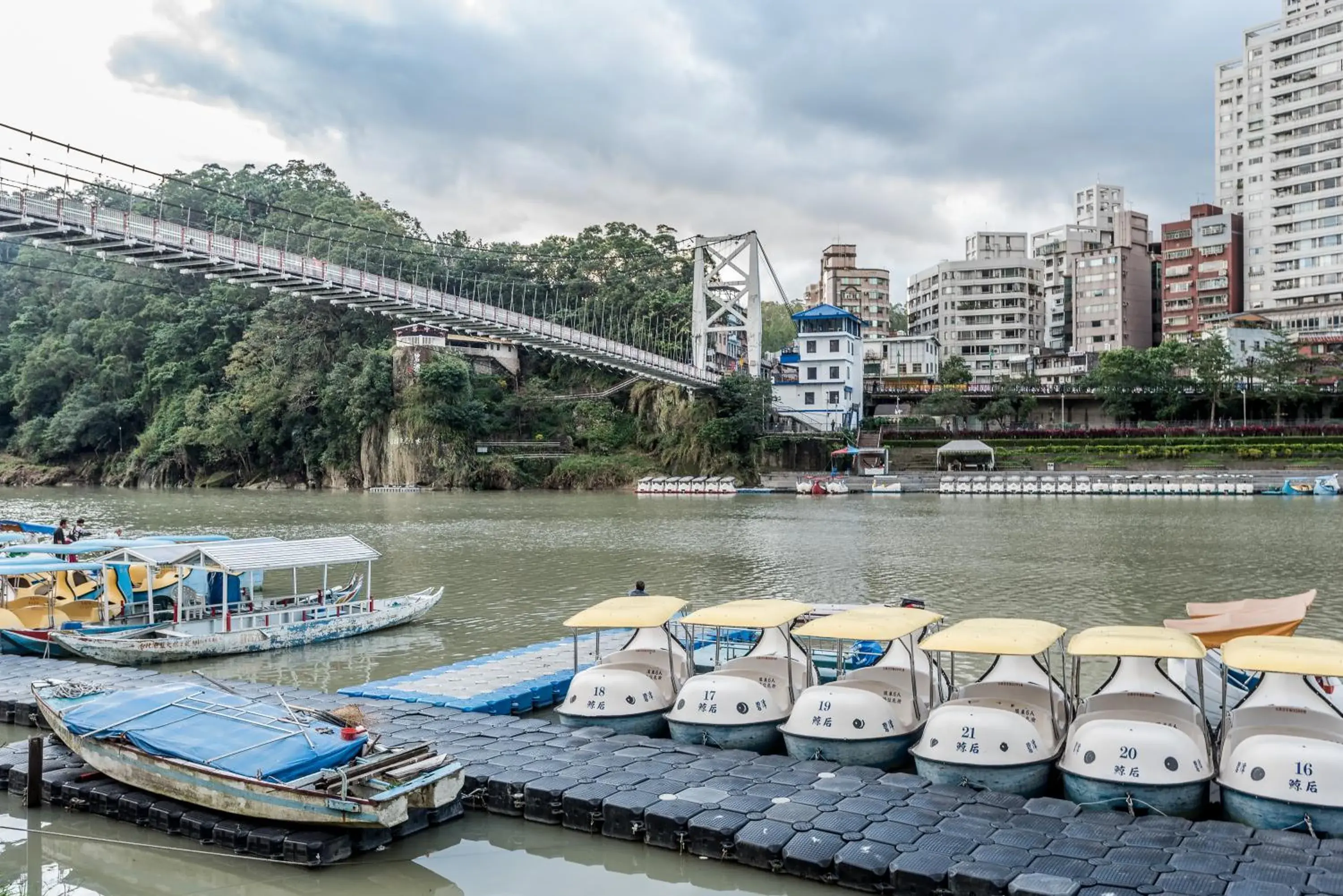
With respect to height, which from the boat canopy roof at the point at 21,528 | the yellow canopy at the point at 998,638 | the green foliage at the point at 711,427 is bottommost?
the yellow canopy at the point at 998,638

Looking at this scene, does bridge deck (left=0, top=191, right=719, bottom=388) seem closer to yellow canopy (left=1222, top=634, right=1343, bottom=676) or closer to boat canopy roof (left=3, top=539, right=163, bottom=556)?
boat canopy roof (left=3, top=539, right=163, bottom=556)

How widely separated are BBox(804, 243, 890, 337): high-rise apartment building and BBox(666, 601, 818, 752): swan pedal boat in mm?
104239

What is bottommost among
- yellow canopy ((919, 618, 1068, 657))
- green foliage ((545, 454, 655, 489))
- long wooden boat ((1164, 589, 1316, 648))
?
long wooden boat ((1164, 589, 1316, 648))

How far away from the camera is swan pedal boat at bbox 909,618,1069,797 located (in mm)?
8875

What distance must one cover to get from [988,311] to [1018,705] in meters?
92.3

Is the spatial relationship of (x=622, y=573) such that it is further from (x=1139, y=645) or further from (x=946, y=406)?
(x=946, y=406)

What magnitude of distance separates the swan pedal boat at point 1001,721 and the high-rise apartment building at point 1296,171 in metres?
79.5

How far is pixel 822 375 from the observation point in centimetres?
7156

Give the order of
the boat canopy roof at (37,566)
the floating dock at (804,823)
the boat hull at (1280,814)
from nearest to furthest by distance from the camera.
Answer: the floating dock at (804,823) < the boat hull at (1280,814) < the boat canopy roof at (37,566)

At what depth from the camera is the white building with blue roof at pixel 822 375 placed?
233 feet

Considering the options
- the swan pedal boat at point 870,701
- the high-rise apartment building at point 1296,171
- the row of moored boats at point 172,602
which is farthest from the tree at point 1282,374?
the swan pedal boat at point 870,701

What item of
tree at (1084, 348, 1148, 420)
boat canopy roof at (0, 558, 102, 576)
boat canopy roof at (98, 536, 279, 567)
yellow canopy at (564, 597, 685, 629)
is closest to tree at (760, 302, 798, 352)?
tree at (1084, 348, 1148, 420)

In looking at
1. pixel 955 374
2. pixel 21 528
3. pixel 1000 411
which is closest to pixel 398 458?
pixel 1000 411

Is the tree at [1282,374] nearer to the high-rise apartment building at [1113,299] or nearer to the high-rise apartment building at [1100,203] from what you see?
the high-rise apartment building at [1113,299]
